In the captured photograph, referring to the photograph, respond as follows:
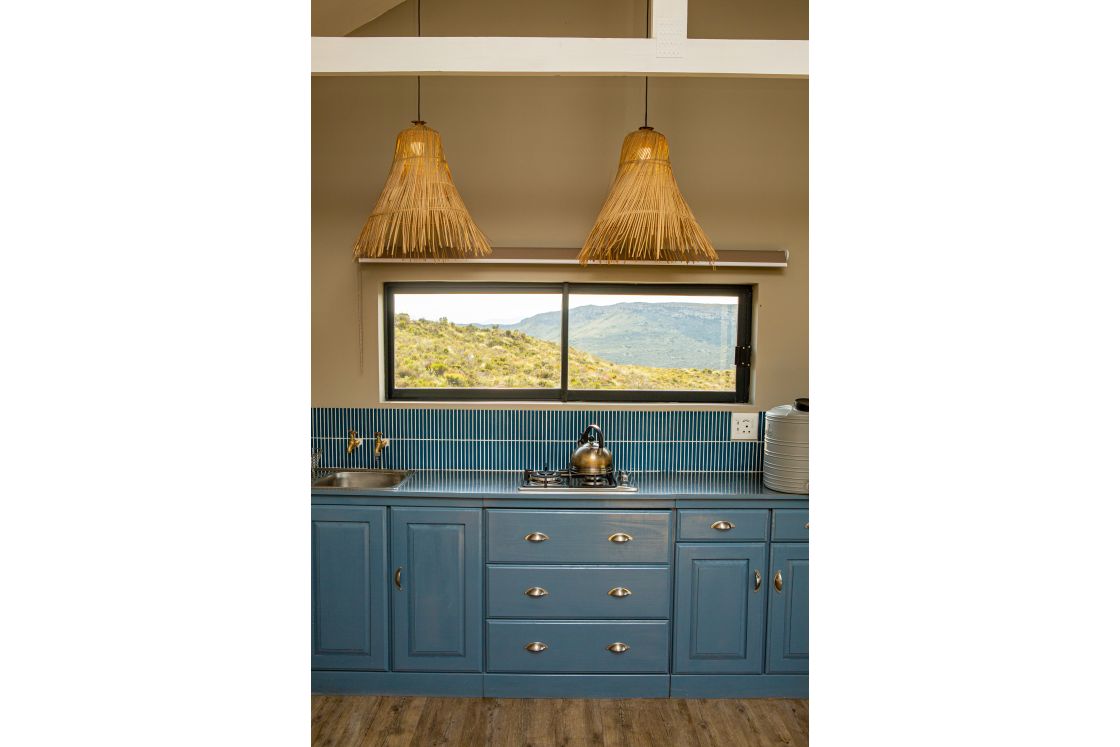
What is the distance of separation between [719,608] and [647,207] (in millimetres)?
1556

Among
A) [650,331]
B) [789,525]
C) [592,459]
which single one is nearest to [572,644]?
[592,459]

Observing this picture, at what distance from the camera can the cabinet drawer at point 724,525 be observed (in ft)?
8.48

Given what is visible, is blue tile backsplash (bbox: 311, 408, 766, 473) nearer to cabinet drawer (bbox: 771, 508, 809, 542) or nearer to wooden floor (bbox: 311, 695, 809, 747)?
cabinet drawer (bbox: 771, 508, 809, 542)

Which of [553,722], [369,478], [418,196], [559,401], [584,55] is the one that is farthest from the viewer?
[559,401]

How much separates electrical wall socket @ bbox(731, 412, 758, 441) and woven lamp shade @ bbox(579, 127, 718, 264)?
0.91 metres

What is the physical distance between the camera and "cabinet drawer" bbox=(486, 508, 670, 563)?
2.58 metres

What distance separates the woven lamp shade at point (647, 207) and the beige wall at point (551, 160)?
526 mm

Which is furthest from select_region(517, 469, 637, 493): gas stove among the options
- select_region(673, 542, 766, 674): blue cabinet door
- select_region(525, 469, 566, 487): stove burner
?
select_region(673, 542, 766, 674): blue cabinet door

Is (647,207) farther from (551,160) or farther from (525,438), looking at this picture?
(525,438)

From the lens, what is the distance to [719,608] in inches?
102
